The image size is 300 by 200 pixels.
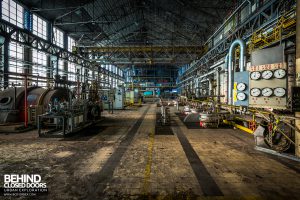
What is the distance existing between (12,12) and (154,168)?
58.6 feet

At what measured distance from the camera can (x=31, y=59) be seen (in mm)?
16484

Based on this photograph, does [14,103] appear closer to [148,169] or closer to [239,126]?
[148,169]

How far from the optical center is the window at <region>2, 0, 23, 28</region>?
43.3 feet

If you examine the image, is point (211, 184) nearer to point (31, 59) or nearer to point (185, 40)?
point (31, 59)

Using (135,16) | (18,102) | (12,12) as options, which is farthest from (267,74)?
(135,16)

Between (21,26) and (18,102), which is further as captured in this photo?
(21,26)

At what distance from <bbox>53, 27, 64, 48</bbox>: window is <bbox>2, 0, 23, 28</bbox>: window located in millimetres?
4113

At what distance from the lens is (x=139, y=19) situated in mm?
25188

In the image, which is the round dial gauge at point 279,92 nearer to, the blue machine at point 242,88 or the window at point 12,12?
the blue machine at point 242,88

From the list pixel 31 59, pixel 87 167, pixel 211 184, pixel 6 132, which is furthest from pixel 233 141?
pixel 31 59

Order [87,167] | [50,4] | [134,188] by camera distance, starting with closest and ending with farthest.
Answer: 1. [134,188]
2. [87,167]
3. [50,4]

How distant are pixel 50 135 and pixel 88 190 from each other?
5.25 meters

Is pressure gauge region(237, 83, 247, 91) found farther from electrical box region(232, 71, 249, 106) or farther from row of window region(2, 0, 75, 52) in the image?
row of window region(2, 0, 75, 52)

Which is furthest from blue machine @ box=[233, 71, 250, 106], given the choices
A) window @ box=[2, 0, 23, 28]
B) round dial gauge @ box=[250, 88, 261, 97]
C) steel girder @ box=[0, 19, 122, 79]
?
window @ box=[2, 0, 23, 28]
